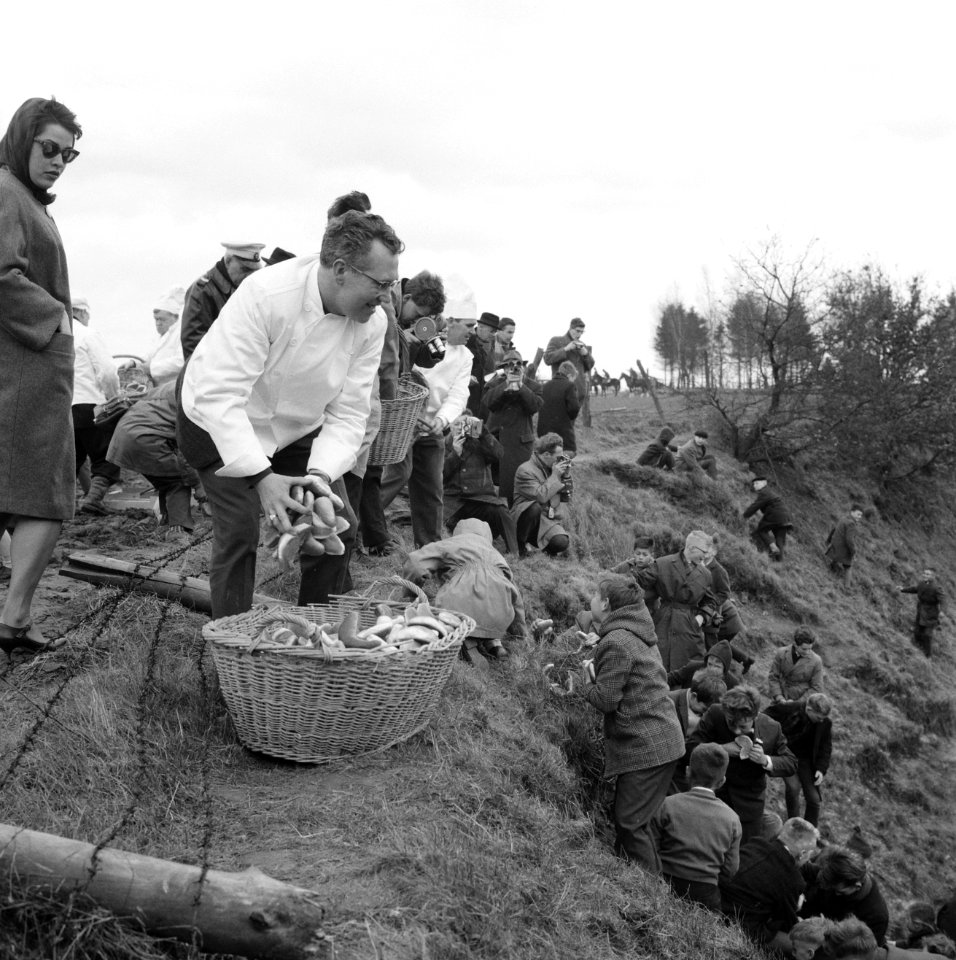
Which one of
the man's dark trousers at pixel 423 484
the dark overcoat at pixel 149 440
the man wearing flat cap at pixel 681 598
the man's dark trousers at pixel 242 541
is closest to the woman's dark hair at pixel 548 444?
the man wearing flat cap at pixel 681 598

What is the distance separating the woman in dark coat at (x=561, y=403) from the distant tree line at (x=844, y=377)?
44.8 feet

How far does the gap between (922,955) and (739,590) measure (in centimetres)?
1157

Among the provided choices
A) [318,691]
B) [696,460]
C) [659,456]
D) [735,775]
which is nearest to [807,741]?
[735,775]

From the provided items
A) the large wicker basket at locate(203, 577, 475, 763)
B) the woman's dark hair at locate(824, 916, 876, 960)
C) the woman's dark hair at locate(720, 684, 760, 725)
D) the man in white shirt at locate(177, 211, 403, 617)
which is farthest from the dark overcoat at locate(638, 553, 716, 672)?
the man in white shirt at locate(177, 211, 403, 617)

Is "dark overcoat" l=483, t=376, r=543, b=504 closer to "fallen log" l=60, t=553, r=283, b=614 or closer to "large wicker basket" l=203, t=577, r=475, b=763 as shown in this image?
"fallen log" l=60, t=553, r=283, b=614

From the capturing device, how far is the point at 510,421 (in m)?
11.3

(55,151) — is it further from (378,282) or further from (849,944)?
(849,944)

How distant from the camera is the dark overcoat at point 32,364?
4.30 meters

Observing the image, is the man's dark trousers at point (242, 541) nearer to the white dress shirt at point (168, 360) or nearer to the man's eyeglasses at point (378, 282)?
the man's eyeglasses at point (378, 282)

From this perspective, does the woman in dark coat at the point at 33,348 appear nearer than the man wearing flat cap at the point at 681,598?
Yes

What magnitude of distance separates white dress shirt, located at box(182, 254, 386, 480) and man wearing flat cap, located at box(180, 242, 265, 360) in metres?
1.69

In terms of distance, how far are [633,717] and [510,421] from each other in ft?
17.6

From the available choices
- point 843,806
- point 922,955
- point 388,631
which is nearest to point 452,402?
point 388,631

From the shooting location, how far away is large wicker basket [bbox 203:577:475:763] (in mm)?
4191
